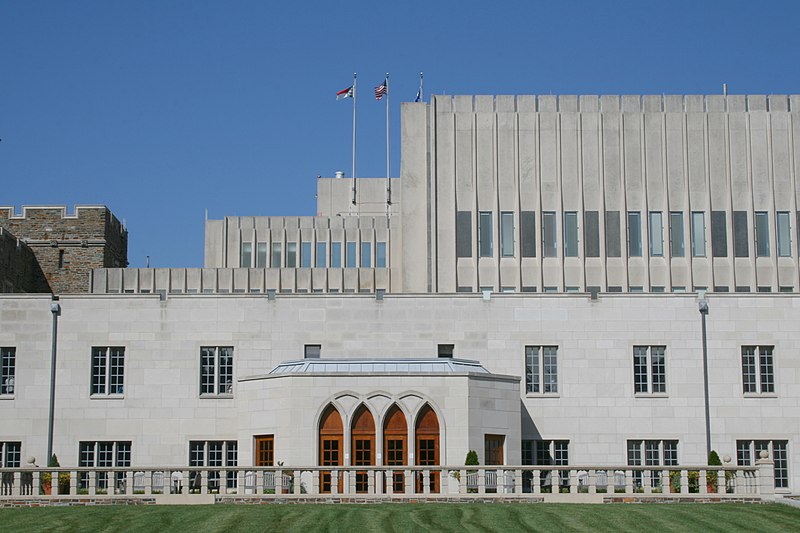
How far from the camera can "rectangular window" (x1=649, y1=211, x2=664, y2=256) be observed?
7369 cm

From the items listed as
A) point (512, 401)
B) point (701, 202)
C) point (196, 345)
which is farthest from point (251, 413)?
point (701, 202)

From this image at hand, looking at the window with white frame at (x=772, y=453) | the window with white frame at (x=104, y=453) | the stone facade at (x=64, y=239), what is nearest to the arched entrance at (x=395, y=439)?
the window with white frame at (x=104, y=453)

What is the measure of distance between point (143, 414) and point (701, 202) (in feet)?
114

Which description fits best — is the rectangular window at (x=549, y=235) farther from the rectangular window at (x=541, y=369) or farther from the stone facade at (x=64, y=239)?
the stone facade at (x=64, y=239)

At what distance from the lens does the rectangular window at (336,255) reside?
308 ft

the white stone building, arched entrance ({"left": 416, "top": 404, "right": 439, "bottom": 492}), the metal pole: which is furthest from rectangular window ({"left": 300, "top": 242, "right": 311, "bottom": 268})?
arched entrance ({"left": 416, "top": 404, "right": 439, "bottom": 492})

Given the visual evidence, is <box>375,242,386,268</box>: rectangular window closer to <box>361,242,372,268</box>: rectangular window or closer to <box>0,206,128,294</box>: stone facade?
<box>361,242,372,268</box>: rectangular window

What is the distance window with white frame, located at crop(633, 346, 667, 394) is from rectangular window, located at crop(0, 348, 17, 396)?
25.5m

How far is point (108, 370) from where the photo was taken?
54875mm

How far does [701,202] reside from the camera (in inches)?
2906

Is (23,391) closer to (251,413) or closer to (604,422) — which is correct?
(251,413)

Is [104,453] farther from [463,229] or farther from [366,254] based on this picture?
[366,254]

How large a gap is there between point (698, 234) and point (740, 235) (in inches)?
90.7

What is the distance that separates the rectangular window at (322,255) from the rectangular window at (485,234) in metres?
22.7
